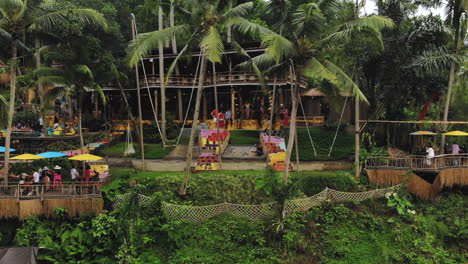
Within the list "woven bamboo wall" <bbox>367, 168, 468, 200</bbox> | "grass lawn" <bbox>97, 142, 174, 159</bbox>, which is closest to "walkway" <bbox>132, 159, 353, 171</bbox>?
"grass lawn" <bbox>97, 142, 174, 159</bbox>

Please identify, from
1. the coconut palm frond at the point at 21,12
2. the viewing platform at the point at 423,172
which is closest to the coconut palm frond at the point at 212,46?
the coconut palm frond at the point at 21,12

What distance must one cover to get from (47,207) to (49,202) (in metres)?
0.23

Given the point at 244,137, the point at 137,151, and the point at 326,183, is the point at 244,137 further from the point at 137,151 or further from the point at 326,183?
the point at 326,183

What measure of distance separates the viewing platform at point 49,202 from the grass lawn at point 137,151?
23.2 feet

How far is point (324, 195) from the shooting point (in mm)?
14938

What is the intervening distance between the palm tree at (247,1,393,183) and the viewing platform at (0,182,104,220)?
795 centimetres

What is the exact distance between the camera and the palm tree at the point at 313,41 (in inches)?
496

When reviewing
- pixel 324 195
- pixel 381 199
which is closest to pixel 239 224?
pixel 324 195

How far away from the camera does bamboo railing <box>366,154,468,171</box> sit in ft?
50.4

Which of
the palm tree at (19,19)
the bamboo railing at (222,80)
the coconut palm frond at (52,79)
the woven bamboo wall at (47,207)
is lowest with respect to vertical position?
the woven bamboo wall at (47,207)

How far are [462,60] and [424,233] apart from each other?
885 centimetres

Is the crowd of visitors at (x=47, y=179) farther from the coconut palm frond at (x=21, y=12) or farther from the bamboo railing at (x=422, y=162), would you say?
the bamboo railing at (x=422, y=162)

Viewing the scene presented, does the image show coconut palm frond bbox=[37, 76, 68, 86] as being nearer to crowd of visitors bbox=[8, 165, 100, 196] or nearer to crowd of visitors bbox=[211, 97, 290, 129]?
crowd of visitors bbox=[8, 165, 100, 196]

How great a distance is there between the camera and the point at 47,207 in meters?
13.4
